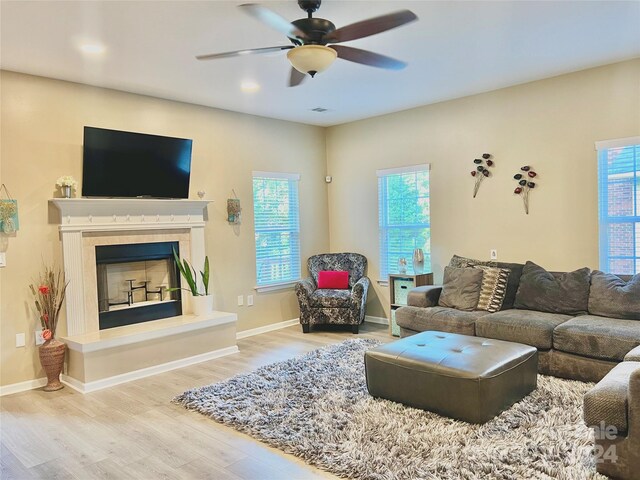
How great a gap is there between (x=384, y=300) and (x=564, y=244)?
233cm

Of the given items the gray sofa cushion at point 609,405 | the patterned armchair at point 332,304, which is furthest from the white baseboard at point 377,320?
the gray sofa cushion at point 609,405

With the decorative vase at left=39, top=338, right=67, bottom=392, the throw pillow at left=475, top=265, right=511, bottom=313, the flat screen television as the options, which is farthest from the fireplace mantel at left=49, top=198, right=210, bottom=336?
the throw pillow at left=475, top=265, right=511, bottom=313

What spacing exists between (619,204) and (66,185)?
4.98m

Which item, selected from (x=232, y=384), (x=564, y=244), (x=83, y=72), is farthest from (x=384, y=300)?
(x=83, y=72)

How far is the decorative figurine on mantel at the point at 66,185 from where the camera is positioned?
4059mm

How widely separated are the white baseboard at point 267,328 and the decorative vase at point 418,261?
182 centimetres

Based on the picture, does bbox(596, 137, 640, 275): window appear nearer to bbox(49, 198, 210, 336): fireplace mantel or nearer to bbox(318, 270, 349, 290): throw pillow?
bbox(318, 270, 349, 290): throw pillow

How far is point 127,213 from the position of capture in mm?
4527

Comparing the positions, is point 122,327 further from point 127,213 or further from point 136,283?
point 127,213

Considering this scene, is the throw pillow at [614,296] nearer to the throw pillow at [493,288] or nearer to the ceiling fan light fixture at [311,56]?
the throw pillow at [493,288]

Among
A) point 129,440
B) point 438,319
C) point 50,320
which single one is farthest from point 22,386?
point 438,319

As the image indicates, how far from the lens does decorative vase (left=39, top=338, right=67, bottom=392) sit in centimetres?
388

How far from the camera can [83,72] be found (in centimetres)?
396

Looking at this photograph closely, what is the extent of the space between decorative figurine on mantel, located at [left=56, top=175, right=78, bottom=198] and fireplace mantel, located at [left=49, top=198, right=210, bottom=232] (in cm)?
8
